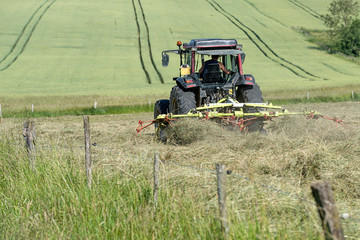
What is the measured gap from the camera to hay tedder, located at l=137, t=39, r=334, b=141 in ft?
31.3

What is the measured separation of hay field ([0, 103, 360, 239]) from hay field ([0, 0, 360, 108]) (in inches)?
573

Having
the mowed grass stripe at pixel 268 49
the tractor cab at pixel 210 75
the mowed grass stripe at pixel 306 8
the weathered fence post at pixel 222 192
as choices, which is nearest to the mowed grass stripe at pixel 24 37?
the mowed grass stripe at pixel 268 49

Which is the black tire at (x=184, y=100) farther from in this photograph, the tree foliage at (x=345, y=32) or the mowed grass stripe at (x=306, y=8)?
the mowed grass stripe at (x=306, y=8)

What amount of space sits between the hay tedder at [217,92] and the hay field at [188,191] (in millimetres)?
887

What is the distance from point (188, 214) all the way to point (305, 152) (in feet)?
8.39

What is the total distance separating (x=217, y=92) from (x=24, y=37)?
31.7 meters

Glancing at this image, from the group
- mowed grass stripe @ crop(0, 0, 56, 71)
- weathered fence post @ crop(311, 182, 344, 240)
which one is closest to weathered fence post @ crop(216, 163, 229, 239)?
weathered fence post @ crop(311, 182, 344, 240)

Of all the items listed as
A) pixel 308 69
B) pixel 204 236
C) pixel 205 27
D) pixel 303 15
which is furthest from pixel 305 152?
pixel 303 15

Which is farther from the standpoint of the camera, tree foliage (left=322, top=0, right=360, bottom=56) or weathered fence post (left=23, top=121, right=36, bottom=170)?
tree foliage (left=322, top=0, right=360, bottom=56)

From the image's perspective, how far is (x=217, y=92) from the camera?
1041cm

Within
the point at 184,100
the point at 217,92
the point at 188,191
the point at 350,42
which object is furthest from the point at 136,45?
the point at 188,191

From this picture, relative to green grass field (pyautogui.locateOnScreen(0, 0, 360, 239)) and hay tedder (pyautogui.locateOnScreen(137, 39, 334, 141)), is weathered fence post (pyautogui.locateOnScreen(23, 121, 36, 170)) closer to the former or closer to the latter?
green grass field (pyautogui.locateOnScreen(0, 0, 360, 239))

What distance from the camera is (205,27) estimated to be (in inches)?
1693

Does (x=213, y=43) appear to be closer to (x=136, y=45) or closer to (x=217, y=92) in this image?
(x=217, y=92)
